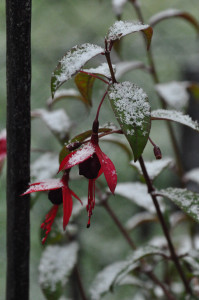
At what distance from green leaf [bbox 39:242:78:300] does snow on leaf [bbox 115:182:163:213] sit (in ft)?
0.36

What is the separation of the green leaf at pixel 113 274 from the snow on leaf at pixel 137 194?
3.5 inches

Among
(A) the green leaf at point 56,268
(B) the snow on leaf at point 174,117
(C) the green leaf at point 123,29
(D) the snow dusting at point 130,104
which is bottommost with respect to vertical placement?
(A) the green leaf at point 56,268

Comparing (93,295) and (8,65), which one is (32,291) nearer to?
(93,295)

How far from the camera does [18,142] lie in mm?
373

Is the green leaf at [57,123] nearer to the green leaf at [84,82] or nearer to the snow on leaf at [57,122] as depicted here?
the snow on leaf at [57,122]

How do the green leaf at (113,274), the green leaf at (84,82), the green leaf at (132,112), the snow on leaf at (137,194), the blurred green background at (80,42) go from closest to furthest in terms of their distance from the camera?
1. the green leaf at (132,112)
2. the green leaf at (84,82)
3. the green leaf at (113,274)
4. the snow on leaf at (137,194)
5. the blurred green background at (80,42)

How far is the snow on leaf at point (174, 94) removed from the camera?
2.34 ft

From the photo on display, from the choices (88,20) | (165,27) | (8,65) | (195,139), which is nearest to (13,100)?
(8,65)

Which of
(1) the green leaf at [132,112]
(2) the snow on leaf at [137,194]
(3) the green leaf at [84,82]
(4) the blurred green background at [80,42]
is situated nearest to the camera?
(1) the green leaf at [132,112]

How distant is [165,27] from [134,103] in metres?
2.22

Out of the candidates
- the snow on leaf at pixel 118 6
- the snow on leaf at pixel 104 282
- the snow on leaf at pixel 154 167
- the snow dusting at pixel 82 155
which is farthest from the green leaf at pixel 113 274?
the snow on leaf at pixel 118 6

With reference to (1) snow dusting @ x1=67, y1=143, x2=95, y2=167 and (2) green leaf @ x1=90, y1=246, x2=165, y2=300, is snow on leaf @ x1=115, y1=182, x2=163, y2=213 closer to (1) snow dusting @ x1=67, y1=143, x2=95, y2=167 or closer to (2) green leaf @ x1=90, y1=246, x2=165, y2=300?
(2) green leaf @ x1=90, y1=246, x2=165, y2=300

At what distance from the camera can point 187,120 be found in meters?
0.43

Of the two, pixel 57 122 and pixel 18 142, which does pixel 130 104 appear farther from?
pixel 57 122
